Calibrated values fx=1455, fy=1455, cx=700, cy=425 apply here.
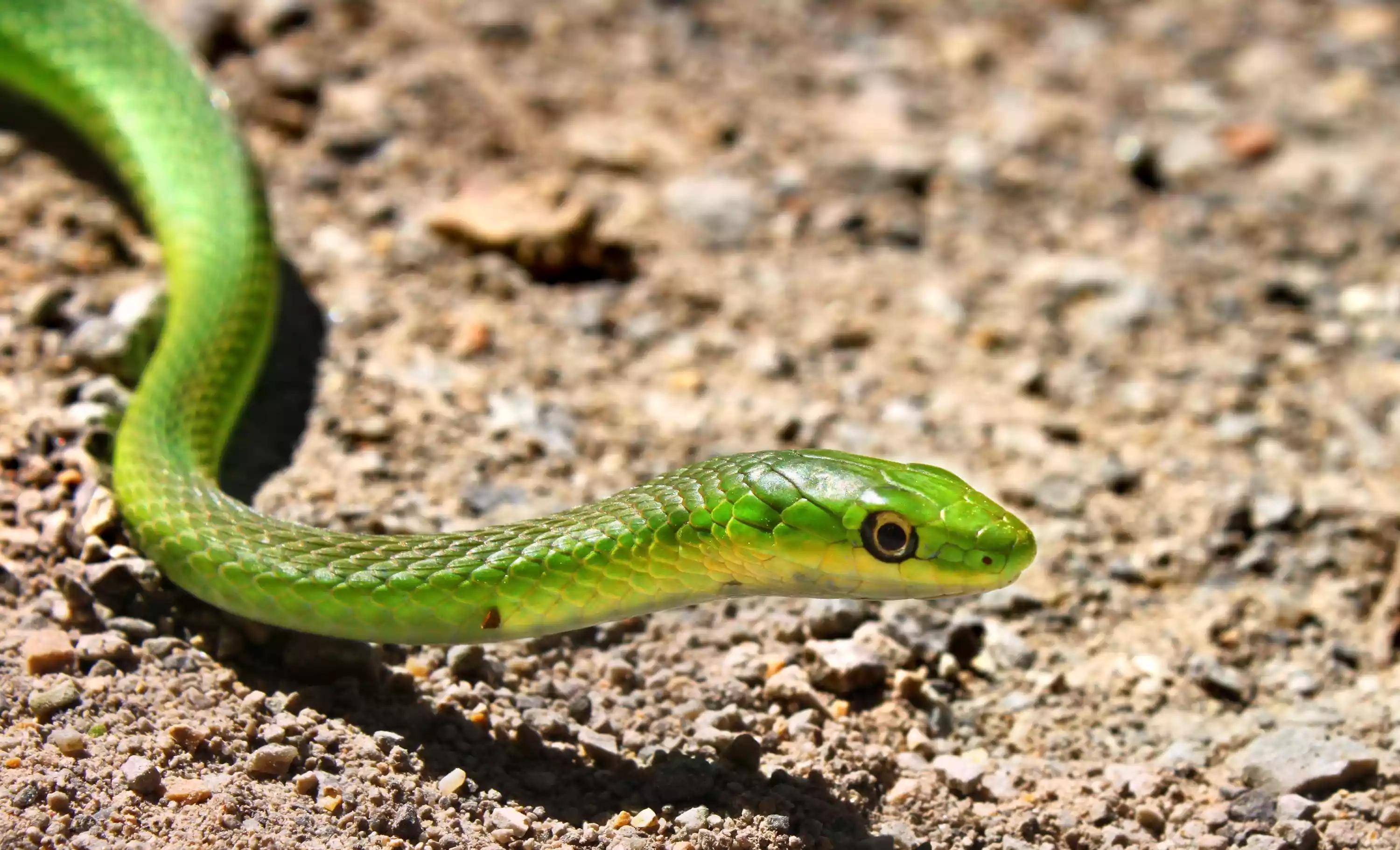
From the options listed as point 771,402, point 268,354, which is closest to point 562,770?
point 771,402

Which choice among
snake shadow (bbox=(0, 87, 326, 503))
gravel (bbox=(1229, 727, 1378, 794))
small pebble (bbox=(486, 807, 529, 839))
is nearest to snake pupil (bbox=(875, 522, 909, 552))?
small pebble (bbox=(486, 807, 529, 839))

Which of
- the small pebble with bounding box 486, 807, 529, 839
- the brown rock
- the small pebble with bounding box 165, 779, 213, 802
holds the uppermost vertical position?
the brown rock

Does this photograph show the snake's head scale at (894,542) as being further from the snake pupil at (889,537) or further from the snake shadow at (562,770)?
the snake shadow at (562,770)

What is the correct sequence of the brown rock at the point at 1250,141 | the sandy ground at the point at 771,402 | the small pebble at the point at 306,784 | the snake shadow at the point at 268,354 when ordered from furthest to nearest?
the brown rock at the point at 1250,141 → the snake shadow at the point at 268,354 → the sandy ground at the point at 771,402 → the small pebble at the point at 306,784

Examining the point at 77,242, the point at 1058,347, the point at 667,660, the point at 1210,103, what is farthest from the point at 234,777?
the point at 1210,103

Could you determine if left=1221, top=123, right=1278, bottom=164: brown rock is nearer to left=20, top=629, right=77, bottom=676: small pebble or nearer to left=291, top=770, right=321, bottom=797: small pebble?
left=291, top=770, right=321, bottom=797: small pebble

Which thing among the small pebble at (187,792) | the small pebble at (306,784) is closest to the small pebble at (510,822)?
the small pebble at (306,784)

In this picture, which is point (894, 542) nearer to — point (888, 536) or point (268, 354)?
point (888, 536)
